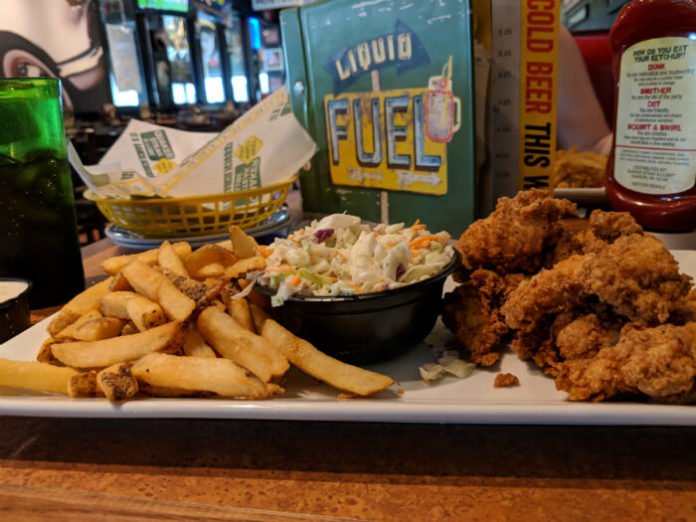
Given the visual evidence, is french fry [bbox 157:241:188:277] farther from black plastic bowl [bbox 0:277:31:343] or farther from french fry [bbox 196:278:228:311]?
black plastic bowl [bbox 0:277:31:343]

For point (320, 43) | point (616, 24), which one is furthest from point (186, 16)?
point (616, 24)

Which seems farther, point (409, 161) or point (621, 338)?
point (409, 161)

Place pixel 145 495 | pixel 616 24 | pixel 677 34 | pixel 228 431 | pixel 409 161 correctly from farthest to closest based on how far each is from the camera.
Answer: pixel 409 161 → pixel 616 24 → pixel 677 34 → pixel 228 431 → pixel 145 495

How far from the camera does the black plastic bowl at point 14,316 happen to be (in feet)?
4.21

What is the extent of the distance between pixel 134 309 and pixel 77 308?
227 mm

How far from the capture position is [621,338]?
0.90 metres

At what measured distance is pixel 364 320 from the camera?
1086 millimetres

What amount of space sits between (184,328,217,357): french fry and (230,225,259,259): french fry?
251 millimetres

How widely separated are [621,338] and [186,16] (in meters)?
11.5

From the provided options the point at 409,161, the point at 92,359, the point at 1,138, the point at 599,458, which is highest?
the point at 1,138

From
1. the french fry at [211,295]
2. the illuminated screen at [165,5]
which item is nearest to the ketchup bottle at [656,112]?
the french fry at [211,295]

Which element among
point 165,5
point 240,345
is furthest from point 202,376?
point 165,5

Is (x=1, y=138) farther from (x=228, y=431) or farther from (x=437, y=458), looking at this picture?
(x=437, y=458)

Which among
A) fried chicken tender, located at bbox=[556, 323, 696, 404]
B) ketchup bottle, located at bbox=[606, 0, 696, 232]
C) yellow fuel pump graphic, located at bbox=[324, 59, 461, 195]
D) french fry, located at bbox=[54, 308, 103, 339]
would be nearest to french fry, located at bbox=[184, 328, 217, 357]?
french fry, located at bbox=[54, 308, 103, 339]
